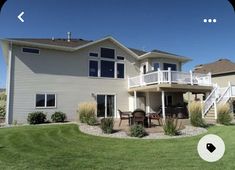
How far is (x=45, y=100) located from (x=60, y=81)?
1.83 metres

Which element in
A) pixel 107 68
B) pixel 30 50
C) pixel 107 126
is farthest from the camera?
pixel 107 68

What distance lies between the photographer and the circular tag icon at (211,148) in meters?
1.84

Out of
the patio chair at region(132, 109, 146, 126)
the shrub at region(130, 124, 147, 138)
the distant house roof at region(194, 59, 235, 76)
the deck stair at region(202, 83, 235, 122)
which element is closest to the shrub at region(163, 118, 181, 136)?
the shrub at region(130, 124, 147, 138)

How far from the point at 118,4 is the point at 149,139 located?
7380 mm

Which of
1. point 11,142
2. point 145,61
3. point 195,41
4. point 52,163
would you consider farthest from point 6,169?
point 145,61

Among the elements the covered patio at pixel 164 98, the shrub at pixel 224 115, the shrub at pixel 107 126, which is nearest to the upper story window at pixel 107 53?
the covered patio at pixel 164 98

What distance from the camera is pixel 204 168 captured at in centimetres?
518

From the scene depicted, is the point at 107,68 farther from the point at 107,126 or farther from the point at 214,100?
the point at 107,126

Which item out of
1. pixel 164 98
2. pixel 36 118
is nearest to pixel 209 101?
pixel 164 98

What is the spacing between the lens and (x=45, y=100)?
55.2 ft

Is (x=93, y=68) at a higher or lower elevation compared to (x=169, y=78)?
higher

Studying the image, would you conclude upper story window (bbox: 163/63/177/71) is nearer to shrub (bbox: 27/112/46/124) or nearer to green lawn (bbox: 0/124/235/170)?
shrub (bbox: 27/112/46/124)

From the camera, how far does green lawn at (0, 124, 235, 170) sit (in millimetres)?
5555

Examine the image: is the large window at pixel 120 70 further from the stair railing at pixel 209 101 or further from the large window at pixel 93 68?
the stair railing at pixel 209 101
